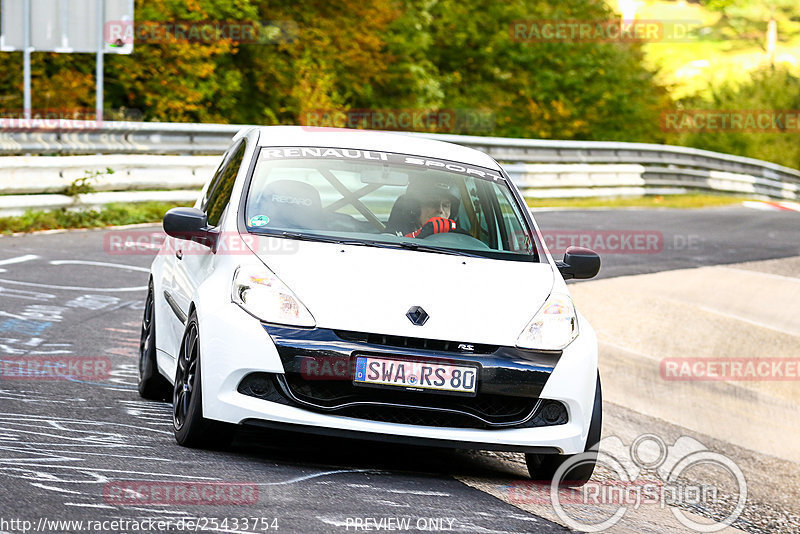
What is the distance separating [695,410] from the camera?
10.3 m

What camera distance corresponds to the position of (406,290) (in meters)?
5.72

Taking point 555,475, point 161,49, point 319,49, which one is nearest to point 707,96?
point 319,49

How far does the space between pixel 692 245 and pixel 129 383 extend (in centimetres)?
1185

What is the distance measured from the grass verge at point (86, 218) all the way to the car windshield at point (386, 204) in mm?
8408

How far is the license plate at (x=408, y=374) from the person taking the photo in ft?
18.1
